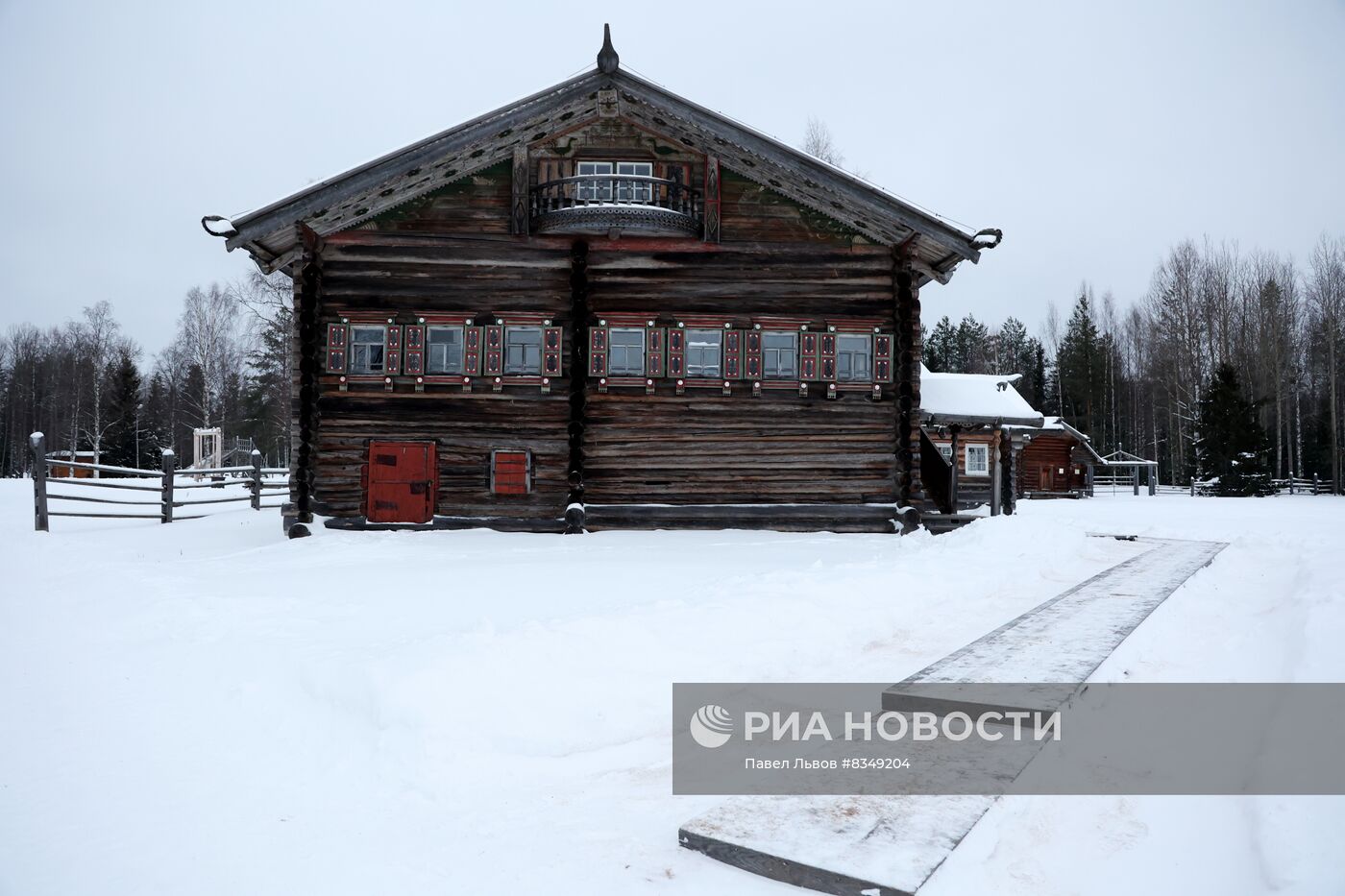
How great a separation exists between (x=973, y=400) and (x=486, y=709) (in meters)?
26.2

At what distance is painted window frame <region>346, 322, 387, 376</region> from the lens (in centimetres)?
1466

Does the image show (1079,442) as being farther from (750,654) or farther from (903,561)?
(750,654)

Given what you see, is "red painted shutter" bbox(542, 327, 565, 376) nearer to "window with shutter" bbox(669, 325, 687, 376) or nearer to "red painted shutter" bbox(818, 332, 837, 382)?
"window with shutter" bbox(669, 325, 687, 376)

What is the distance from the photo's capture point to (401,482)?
576 inches

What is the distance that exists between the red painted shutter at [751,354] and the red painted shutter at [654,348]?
59.9 inches

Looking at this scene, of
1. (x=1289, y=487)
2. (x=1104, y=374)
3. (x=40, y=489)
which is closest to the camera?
(x=40, y=489)

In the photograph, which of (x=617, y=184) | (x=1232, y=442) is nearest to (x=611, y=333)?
(x=617, y=184)

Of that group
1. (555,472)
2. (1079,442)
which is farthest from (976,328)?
(555,472)

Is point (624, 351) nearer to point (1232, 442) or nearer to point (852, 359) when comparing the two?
point (852, 359)

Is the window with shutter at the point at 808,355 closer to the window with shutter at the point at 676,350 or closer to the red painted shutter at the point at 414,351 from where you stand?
the window with shutter at the point at 676,350

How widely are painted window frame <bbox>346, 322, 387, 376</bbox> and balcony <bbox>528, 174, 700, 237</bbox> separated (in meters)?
3.45

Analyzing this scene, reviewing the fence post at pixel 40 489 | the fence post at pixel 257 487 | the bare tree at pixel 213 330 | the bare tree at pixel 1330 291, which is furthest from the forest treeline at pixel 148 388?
the bare tree at pixel 1330 291

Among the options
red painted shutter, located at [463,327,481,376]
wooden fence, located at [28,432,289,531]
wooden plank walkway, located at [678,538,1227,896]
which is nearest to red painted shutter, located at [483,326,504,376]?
red painted shutter, located at [463,327,481,376]

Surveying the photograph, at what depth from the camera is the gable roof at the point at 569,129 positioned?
13.6 m
